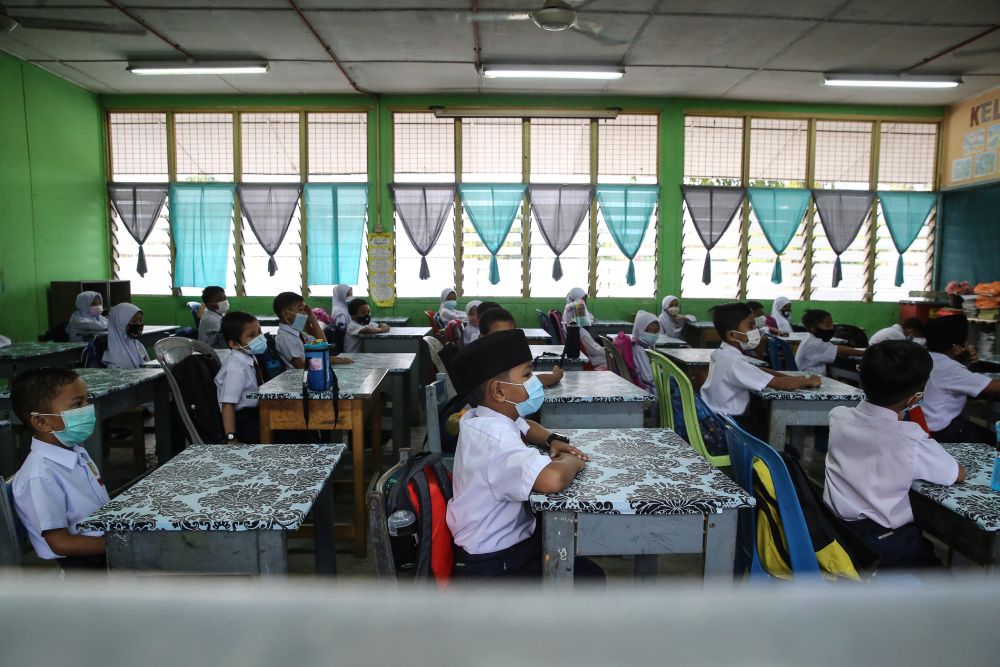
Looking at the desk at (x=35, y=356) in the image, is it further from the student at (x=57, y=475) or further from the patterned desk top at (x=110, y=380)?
the student at (x=57, y=475)

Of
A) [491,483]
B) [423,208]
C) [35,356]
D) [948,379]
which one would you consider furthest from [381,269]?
[491,483]

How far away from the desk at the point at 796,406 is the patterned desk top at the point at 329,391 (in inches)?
78.4

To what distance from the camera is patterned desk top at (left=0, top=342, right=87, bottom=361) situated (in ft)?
14.1

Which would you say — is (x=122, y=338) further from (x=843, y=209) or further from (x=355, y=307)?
(x=843, y=209)

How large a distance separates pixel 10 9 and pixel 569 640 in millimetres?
7800

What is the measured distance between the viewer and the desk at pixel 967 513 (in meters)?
1.59

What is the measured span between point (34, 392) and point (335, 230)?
695 cm

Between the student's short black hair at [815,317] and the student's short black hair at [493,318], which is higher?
the student's short black hair at [493,318]

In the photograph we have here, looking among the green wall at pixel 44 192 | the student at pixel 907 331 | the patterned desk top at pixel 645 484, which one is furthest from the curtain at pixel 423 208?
the patterned desk top at pixel 645 484

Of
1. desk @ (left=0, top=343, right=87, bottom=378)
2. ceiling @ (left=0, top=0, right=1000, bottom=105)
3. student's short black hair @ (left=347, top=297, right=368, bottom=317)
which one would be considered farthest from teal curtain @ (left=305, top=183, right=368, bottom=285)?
desk @ (left=0, top=343, right=87, bottom=378)

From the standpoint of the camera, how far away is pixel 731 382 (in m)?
3.01

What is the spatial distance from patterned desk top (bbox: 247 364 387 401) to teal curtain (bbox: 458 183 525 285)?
5.29 m

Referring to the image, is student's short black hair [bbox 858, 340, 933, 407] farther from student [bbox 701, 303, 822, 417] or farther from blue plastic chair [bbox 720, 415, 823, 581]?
student [bbox 701, 303, 822, 417]

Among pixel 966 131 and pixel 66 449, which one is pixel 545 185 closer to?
pixel 966 131
